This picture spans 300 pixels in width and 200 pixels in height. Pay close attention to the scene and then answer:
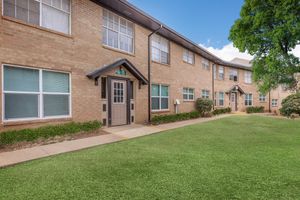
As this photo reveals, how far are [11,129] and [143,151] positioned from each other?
14.9 ft

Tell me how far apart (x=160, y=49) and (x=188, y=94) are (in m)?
5.11

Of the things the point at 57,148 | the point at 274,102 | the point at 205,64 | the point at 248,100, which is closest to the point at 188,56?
the point at 205,64

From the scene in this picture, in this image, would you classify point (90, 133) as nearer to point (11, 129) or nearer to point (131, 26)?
point (11, 129)

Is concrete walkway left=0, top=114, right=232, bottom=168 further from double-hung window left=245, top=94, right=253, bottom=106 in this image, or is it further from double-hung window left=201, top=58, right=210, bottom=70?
double-hung window left=245, top=94, right=253, bottom=106

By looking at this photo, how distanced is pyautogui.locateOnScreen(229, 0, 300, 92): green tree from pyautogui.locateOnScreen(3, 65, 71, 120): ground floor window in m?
12.2

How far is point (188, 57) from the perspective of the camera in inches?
706

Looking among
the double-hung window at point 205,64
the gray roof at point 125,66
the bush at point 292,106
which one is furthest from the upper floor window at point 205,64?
the gray roof at point 125,66

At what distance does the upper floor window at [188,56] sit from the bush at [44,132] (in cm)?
1087

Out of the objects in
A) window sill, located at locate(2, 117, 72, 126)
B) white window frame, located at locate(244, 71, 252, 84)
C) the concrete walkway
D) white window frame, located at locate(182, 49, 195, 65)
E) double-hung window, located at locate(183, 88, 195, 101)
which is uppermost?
white window frame, located at locate(182, 49, 195, 65)

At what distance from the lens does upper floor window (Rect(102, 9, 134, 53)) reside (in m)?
10.6

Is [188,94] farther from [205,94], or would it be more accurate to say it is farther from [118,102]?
[118,102]


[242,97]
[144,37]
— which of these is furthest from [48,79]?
[242,97]

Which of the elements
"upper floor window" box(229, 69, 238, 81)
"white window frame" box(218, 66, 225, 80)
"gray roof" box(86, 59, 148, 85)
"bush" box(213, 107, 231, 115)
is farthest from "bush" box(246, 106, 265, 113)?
"gray roof" box(86, 59, 148, 85)

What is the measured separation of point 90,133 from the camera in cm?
888
